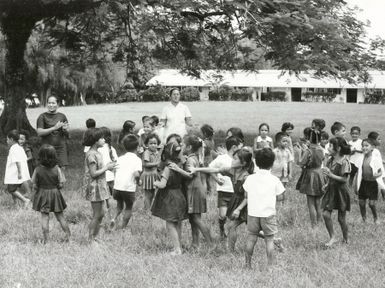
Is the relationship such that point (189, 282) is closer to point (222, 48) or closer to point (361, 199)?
point (361, 199)

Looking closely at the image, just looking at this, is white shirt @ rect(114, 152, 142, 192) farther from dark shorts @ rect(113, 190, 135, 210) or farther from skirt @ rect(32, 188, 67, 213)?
skirt @ rect(32, 188, 67, 213)

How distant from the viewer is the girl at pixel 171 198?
20.4ft

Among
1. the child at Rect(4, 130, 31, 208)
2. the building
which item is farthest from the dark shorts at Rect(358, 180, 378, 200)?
the building

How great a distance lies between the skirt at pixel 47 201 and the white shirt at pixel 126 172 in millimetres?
882

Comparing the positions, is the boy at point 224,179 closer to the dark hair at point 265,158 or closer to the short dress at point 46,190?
the dark hair at point 265,158

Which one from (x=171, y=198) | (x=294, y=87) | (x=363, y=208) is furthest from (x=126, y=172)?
(x=294, y=87)

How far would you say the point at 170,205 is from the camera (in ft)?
20.6

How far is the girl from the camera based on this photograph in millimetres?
6211

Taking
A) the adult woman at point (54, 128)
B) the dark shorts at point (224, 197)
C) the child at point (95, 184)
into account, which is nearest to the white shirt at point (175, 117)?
the adult woman at point (54, 128)

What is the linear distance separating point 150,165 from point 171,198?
181 cm

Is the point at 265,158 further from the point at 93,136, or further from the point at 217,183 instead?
the point at 93,136

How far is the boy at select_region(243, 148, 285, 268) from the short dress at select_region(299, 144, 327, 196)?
7.34ft

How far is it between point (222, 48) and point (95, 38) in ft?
18.2

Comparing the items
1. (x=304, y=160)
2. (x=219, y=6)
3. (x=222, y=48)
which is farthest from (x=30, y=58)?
(x=304, y=160)
